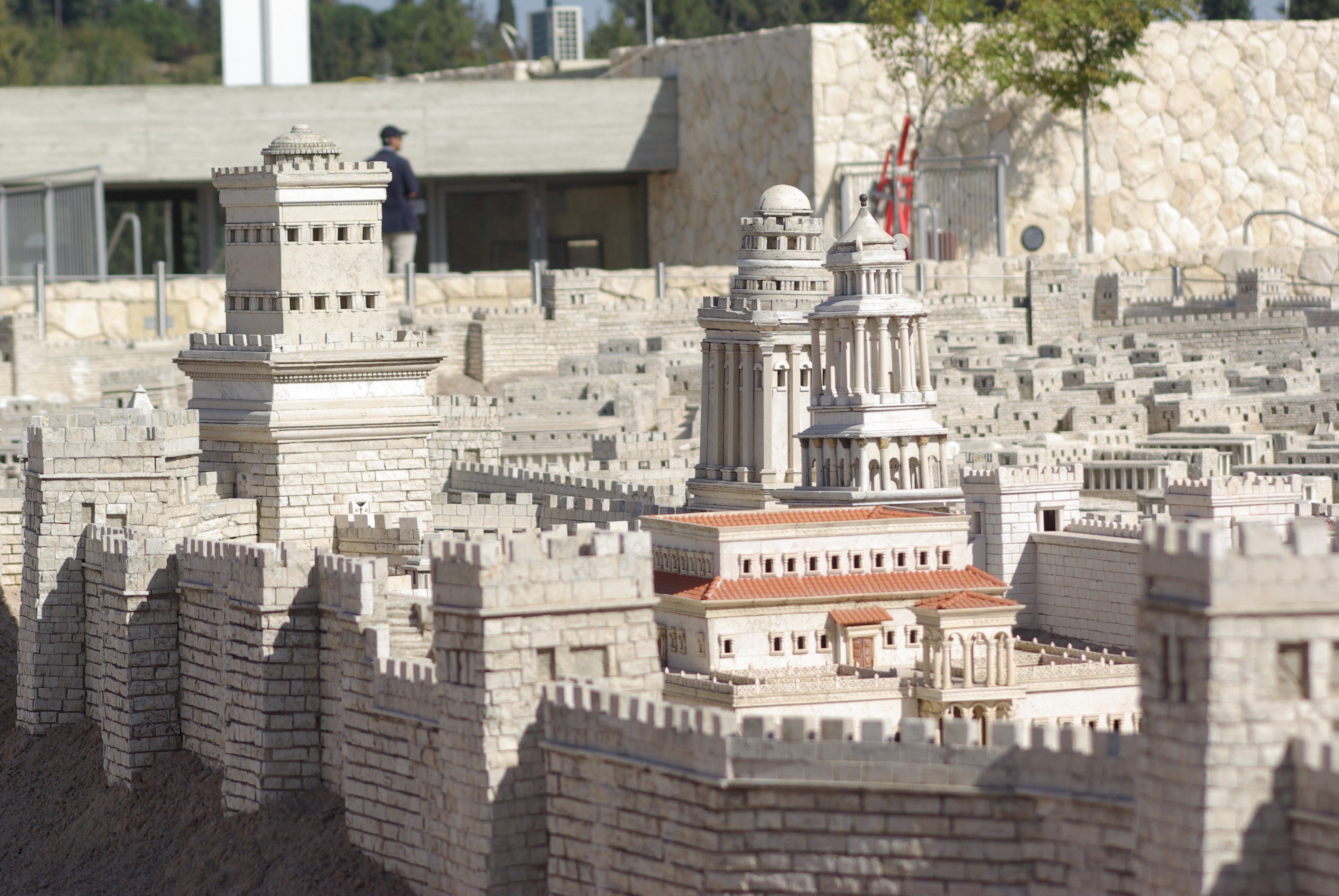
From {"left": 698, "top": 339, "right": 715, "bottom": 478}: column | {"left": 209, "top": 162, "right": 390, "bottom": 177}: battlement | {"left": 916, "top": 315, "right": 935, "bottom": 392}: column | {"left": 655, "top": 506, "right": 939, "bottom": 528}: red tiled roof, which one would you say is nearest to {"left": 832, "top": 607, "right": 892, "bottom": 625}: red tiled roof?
{"left": 655, "top": 506, "right": 939, "bottom": 528}: red tiled roof

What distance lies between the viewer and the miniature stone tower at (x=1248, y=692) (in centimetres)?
2488

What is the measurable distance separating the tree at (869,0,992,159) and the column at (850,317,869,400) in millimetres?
33758

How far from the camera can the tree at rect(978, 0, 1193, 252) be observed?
291 feet

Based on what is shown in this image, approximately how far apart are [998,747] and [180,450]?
23406mm

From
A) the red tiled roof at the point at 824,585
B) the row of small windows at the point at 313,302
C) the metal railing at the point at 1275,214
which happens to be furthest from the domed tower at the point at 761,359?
the metal railing at the point at 1275,214

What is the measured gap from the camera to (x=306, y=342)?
164ft

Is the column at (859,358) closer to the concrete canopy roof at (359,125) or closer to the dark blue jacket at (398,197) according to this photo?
the dark blue jacket at (398,197)

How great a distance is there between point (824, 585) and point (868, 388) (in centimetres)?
985

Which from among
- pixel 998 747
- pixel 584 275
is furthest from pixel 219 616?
pixel 584 275

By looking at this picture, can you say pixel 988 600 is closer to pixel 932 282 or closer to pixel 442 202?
pixel 932 282

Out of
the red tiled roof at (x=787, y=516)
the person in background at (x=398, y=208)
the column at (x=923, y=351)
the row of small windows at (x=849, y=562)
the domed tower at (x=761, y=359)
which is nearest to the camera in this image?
the row of small windows at (x=849, y=562)

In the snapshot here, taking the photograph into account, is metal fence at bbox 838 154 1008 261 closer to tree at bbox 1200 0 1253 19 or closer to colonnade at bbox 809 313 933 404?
colonnade at bbox 809 313 933 404

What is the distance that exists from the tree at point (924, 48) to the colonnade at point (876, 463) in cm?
3451

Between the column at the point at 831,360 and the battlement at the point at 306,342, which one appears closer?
the battlement at the point at 306,342
